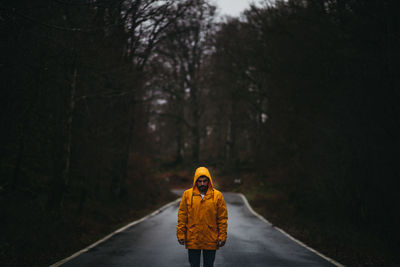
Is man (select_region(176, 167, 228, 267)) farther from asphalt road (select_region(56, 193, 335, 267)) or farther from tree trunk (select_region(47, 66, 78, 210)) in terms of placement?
tree trunk (select_region(47, 66, 78, 210))

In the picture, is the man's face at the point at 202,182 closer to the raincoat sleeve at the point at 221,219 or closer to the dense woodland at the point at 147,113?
the raincoat sleeve at the point at 221,219

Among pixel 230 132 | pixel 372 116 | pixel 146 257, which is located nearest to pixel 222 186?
pixel 230 132

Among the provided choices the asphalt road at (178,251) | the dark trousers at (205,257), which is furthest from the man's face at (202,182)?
the asphalt road at (178,251)

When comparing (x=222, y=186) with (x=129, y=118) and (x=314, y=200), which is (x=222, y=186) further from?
(x=314, y=200)

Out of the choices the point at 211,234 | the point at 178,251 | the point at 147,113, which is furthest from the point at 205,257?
the point at 147,113

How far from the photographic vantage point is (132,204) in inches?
889

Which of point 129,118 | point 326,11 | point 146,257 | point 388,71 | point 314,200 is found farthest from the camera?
point 129,118

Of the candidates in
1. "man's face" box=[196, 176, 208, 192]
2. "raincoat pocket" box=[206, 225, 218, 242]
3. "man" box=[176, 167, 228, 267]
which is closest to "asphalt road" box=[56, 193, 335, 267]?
"man" box=[176, 167, 228, 267]

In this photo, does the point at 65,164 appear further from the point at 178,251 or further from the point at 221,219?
the point at 221,219

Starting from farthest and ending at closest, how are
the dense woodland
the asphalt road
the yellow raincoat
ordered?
the dense woodland → the asphalt road → the yellow raincoat

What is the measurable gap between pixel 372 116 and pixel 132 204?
45.3 feet

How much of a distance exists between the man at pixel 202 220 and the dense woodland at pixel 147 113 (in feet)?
10.3

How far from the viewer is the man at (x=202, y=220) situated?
5.62m

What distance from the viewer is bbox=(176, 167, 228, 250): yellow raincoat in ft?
18.4
